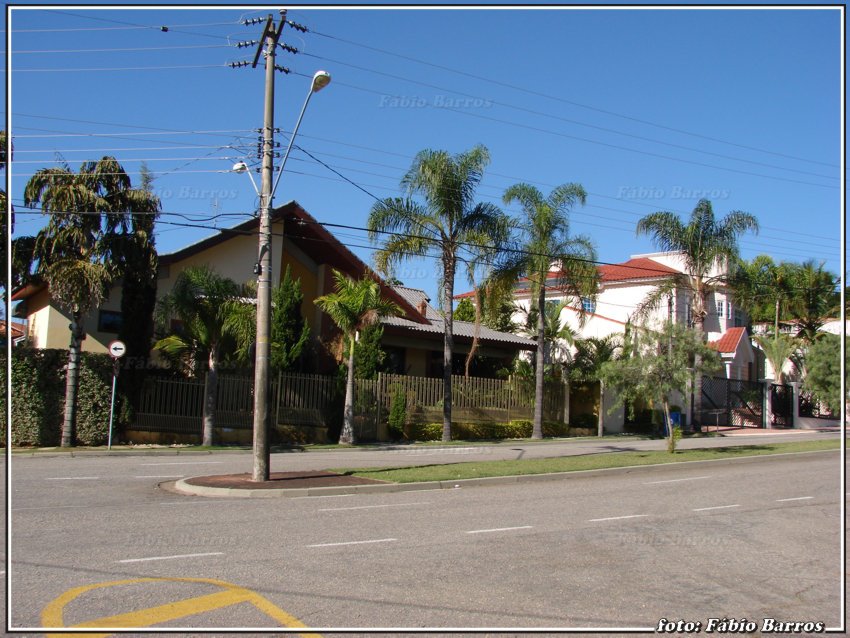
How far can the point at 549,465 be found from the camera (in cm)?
1877

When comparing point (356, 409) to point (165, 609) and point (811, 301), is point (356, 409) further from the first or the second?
point (811, 301)

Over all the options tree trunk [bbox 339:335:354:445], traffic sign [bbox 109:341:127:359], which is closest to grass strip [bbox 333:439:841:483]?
tree trunk [bbox 339:335:354:445]

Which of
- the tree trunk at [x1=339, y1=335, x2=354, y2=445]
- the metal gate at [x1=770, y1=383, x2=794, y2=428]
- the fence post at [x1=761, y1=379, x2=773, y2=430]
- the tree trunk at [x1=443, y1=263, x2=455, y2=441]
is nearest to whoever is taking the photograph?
the tree trunk at [x1=339, y1=335, x2=354, y2=445]

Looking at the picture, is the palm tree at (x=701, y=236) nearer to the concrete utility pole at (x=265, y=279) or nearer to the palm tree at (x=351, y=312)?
the palm tree at (x=351, y=312)

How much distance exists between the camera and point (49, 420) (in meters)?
22.7

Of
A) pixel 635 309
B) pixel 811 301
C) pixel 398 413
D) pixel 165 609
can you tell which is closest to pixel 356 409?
pixel 398 413

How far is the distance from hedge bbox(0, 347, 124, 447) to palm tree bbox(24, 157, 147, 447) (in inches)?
18.3

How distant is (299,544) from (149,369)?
1715 centimetres

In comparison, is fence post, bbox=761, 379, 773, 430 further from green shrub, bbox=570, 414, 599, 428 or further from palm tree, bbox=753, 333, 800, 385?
green shrub, bbox=570, 414, 599, 428

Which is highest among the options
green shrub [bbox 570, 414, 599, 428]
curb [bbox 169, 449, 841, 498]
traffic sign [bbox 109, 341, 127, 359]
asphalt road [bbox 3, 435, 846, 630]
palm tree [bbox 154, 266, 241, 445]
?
palm tree [bbox 154, 266, 241, 445]

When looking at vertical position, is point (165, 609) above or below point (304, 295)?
below

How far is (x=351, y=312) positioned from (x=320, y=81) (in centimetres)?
1206

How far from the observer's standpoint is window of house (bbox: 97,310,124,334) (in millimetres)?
27812

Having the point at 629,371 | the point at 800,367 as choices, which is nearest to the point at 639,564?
the point at 629,371
